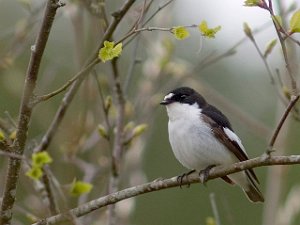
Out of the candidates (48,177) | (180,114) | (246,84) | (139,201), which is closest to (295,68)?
(180,114)

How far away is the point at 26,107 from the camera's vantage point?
11.5 ft

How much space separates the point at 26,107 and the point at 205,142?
1997 mm

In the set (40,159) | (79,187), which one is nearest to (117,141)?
(79,187)

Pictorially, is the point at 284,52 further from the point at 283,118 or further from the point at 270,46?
the point at 270,46

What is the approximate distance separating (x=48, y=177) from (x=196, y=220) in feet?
22.7

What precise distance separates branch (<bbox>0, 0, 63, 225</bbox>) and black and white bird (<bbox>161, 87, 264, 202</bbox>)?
1873mm

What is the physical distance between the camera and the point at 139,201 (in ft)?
34.5

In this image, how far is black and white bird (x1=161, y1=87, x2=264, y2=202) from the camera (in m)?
5.17

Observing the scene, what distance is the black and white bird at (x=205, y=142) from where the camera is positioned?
517 centimetres

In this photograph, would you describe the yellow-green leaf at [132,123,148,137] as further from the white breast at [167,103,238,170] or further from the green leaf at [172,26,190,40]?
the green leaf at [172,26,190,40]


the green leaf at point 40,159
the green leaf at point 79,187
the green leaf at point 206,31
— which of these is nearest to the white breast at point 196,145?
the green leaf at point 79,187

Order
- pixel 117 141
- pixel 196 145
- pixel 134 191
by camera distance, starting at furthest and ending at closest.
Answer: pixel 196 145 → pixel 117 141 → pixel 134 191

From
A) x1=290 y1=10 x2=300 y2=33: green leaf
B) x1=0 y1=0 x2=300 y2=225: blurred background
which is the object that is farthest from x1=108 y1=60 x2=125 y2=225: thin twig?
x1=290 y1=10 x2=300 y2=33: green leaf

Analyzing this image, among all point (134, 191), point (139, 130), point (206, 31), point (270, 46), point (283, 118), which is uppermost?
point (206, 31)
